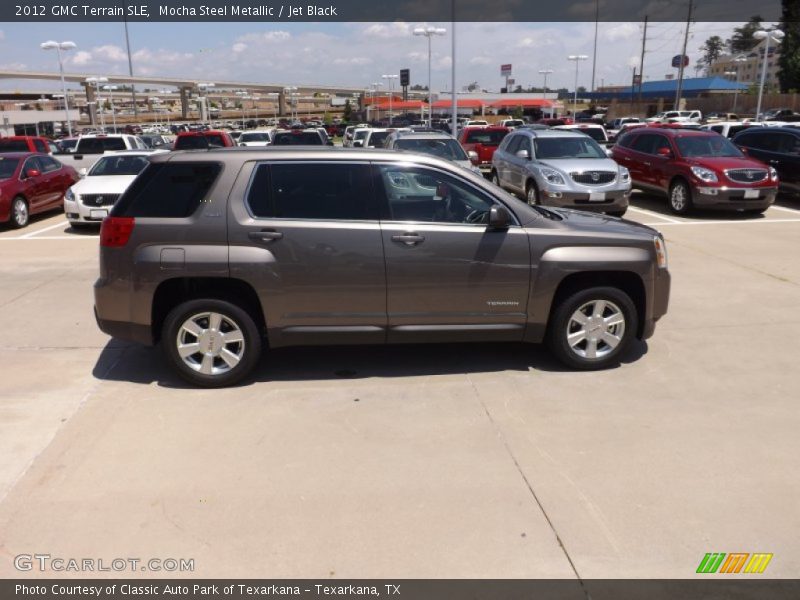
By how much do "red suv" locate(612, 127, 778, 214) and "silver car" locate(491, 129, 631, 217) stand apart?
4.46 feet

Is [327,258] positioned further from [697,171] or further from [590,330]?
[697,171]

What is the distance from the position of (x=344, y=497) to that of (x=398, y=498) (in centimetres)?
30

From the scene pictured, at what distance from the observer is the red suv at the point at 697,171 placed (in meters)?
12.9

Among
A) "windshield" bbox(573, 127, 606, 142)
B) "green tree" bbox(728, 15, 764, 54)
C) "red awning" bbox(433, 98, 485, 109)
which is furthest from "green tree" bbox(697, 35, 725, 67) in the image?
"windshield" bbox(573, 127, 606, 142)

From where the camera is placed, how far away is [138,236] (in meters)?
5.02

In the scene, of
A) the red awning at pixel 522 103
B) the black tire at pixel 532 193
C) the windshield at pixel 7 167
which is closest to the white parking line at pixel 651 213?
the black tire at pixel 532 193

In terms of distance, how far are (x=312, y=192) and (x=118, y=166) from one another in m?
10.6

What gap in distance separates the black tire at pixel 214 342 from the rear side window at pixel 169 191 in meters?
0.72

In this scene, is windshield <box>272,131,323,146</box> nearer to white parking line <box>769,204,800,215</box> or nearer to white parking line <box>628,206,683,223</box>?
white parking line <box>628,206,683,223</box>

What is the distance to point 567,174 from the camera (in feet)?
41.6

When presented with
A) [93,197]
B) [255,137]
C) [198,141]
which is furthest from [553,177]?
[255,137]

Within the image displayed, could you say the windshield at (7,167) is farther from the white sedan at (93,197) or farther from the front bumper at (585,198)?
the front bumper at (585,198)

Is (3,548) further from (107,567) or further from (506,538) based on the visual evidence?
(506,538)

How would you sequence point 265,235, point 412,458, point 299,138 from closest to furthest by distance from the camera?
point 412,458, point 265,235, point 299,138
